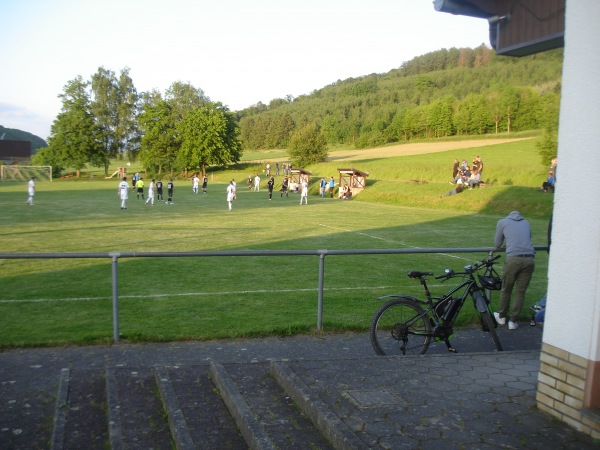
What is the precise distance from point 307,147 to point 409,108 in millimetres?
23354

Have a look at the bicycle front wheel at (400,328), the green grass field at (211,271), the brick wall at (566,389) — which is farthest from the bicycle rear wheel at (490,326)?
the brick wall at (566,389)

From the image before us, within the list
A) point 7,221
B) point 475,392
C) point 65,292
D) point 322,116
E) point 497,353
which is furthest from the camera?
point 322,116

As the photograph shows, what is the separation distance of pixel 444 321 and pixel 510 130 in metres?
61.8

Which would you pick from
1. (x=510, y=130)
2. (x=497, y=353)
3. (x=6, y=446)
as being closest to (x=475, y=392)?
(x=497, y=353)

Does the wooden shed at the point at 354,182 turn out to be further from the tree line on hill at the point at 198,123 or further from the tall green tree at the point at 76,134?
the tall green tree at the point at 76,134

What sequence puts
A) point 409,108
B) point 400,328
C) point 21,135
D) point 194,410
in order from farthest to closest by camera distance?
point 21,135 → point 409,108 → point 400,328 → point 194,410

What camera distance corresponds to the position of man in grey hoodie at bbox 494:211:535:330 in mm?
7594

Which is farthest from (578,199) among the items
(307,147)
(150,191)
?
(307,147)

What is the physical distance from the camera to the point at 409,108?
87250mm

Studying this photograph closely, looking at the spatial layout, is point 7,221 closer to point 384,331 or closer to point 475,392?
point 384,331

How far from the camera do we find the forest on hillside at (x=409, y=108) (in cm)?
5603

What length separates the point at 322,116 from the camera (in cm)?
11425

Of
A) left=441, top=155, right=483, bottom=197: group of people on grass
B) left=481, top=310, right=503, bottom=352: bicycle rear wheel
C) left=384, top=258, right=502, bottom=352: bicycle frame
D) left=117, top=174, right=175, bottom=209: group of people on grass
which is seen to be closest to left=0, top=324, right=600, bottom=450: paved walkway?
left=481, top=310, right=503, bottom=352: bicycle rear wheel

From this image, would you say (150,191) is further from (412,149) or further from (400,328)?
(412,149)
